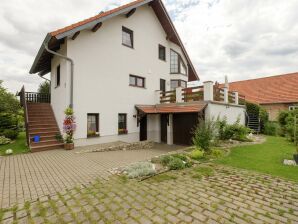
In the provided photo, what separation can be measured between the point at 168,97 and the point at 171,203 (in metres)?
11.4

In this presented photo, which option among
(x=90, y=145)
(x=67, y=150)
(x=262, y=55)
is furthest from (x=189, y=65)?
(x=67, y=150)

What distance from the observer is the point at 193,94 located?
41.8 feet

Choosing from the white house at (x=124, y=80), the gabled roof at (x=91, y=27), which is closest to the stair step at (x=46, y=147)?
the white house at (x=124, y=80)

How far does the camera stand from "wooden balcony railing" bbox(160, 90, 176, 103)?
14247mm

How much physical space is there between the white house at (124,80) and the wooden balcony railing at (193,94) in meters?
0.07

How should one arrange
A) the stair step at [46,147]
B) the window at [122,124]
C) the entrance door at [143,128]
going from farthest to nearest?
the entrance door at [143,128], the window at [122,124], the stair step at [46,147]

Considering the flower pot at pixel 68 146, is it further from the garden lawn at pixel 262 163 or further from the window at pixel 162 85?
the window at pixel 162 85

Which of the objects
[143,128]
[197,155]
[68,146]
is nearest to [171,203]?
[197,155]

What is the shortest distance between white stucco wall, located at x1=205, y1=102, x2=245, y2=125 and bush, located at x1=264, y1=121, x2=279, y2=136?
12.9ft

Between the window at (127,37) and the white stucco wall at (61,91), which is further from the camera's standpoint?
the window at (127,37)

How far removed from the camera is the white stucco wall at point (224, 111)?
1174cm

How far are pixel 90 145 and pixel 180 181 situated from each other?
294 inches

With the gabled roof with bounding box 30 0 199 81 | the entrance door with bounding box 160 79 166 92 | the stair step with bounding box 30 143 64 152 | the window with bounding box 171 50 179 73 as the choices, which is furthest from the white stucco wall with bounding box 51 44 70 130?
the window with bounding box 171 50 179 73

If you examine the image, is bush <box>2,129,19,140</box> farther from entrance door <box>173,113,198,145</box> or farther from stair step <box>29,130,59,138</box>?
entrance door <box>173,113,198,145</box>
